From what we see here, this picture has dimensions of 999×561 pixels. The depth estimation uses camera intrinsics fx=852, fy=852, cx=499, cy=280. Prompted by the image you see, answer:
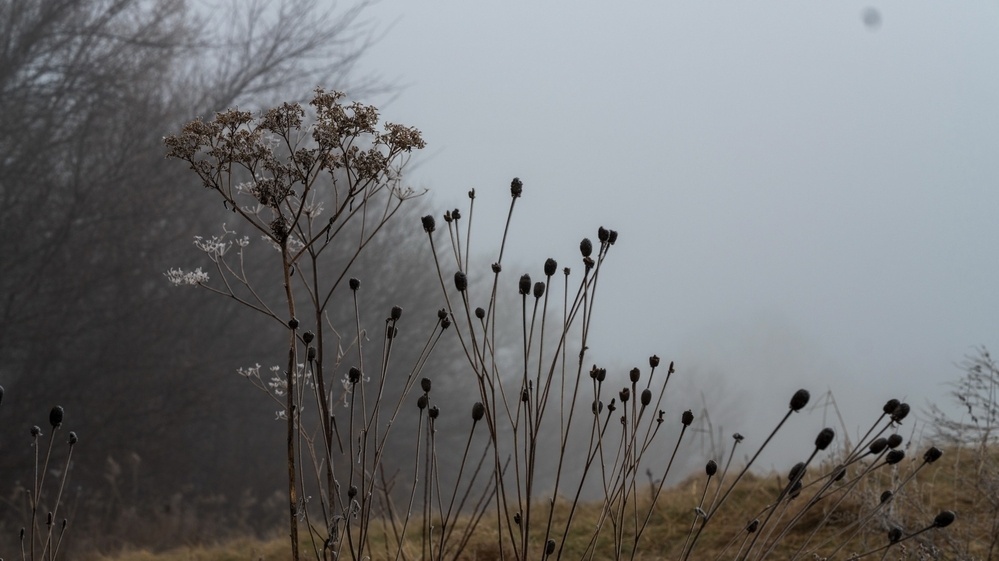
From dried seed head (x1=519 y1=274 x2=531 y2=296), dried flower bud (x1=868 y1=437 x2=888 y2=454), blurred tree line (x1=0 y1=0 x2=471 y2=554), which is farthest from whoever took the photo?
blurred tree line (x1=0 y1=0 x2=471 y2=554)

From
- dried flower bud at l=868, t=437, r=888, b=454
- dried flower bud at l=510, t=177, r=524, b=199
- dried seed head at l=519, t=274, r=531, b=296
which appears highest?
dried flower bud at l=510, t=177, r=524, b=199

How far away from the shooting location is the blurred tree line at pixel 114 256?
29.1 ft

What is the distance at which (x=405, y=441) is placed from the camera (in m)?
13.6

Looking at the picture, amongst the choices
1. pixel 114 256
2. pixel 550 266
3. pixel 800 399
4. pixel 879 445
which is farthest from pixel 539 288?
pixel 114 256

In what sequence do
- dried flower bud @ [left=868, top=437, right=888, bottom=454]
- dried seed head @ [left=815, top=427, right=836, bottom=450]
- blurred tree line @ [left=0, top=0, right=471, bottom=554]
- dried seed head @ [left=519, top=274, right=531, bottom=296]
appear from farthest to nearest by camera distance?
blurred tree line @ [left=0, top=0, right=471, bottom=554], dried seed head @ [left=519, top=274, right=531, bottom=296], dried flower bud @ [left=868, top=437, right=888, bottom=454], dried seed head @ [left=815, top=427, right=836, bottom=450]

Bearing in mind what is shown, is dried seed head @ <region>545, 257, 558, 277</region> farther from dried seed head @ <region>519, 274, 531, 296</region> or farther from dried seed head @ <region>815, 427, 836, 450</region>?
dried seed head @ <region>815, 427, 836, 450</region>

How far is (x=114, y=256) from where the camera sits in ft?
31.6

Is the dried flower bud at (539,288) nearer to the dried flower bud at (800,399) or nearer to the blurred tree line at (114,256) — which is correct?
the dried flower bud at (800,399)

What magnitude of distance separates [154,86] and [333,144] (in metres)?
Answer: 9.92

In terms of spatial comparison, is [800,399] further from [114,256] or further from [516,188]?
[114,256]

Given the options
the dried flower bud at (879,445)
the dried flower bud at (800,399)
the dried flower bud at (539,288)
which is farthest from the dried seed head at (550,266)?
the dried flower bud at (879,445)

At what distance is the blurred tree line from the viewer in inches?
349

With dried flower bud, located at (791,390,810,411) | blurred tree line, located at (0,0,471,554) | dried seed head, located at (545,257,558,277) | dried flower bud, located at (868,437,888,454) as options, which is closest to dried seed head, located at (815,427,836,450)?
dried flower bud, located at (791,390,810,411)

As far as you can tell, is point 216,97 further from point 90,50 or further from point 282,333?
point 282,333
